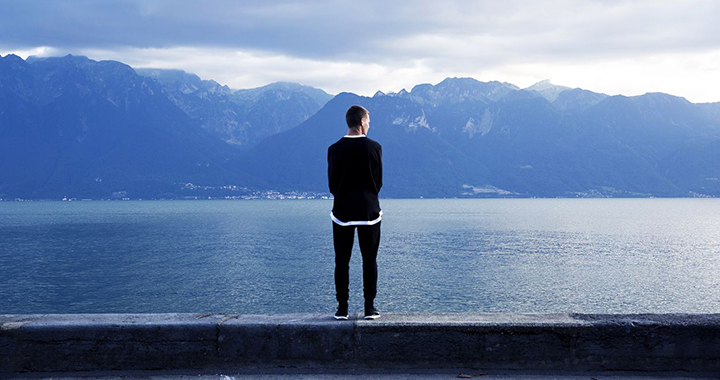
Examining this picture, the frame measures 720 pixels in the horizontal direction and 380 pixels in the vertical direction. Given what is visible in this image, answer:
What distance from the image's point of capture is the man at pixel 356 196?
6.33 m

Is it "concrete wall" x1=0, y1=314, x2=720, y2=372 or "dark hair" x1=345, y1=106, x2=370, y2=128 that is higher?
"dark hair" x1=345, y1=106, x2=370, y2=128

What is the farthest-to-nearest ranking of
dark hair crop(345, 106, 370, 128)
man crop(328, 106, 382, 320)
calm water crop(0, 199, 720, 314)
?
1. calm water crop(0, 199, 720, 314)
2. dark hair crop(345, 106, 370, 128)
3. man crop(328, 106, 382, 320)

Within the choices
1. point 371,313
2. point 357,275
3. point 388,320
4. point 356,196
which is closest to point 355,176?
point 356,196

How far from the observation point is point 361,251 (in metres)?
6.31

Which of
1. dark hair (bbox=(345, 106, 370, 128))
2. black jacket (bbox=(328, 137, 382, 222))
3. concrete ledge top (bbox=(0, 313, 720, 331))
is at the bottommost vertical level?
concrete ledge top (bbox=(0, 313, 720, 331))

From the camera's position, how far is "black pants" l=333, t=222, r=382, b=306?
635 centimetres

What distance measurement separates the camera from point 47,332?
576 cm

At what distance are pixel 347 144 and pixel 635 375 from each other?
3.51 meters

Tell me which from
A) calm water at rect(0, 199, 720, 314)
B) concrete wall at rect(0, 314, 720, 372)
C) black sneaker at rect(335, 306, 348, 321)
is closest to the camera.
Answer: concrete wall at rect(0, 314, 720, 372)

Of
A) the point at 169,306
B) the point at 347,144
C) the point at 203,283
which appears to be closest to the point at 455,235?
the point at 203,283

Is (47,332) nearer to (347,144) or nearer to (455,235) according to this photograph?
(347,144)

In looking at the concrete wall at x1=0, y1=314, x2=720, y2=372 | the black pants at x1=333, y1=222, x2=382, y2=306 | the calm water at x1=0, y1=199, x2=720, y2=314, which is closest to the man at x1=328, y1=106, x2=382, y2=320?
the black pants at x1=333, y1=222, x2=382, y2=306

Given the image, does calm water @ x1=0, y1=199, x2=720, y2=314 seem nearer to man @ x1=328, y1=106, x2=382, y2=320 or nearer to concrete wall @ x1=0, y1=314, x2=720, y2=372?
man @ x1=328, y1=106, x2=382, y2=320

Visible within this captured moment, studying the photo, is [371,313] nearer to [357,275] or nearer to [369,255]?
[369,255]
